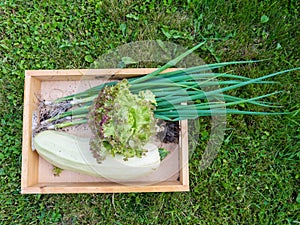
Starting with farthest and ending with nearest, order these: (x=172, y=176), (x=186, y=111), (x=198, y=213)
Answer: (x=198, y=213), (x=172, y=176), (x=186, y=111)

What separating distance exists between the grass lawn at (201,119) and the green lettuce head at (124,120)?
437 mm

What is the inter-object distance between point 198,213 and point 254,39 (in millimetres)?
741

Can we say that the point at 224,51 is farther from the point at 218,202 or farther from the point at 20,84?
the point at 20,84

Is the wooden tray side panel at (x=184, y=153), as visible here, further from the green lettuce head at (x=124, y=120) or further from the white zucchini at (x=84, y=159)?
the green lettuce head at (x=124, y=120)

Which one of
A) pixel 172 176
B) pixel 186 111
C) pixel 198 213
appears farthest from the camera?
pixel 198 213

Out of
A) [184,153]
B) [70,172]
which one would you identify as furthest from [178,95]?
[70,172]

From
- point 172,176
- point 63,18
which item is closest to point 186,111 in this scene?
point 172,176

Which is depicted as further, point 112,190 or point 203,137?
point 203,137

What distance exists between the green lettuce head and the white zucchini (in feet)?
0.35

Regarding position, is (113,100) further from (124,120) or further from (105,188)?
(105,188)

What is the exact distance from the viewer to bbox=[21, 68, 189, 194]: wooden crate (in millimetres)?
1316

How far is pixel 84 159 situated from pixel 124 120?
31 centimetres

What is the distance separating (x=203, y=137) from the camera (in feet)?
4.98

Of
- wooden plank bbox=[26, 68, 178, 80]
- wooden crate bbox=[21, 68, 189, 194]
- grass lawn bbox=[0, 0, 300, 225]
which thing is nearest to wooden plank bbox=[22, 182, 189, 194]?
wooden crate bbox=[21, 68, 189, 194]
